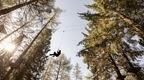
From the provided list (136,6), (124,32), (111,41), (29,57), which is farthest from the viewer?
(29,57)

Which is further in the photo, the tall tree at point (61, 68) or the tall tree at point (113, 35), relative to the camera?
the tall tree at point (61, 68)

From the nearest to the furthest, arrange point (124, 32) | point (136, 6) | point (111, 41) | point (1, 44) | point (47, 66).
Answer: point (136, 6) → point (111, 41) → point (124, 32) → point (1, 44) → point (47, 66)

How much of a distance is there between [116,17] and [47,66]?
29.6m

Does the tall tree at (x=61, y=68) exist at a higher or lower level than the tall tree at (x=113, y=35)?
lower

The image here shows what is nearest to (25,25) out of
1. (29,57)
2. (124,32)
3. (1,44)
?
(1,44)

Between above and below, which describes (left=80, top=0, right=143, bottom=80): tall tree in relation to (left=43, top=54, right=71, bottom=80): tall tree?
above

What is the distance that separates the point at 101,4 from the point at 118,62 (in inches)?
Answer: 243

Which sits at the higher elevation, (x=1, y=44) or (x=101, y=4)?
(x=101, y=4)

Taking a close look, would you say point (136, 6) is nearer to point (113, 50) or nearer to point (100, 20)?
point (100, 20)

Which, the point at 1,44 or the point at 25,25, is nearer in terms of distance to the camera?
the point at 25,25

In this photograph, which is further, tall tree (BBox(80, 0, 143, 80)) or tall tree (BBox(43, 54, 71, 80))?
tall tree (BBox(43, 54, 71, 80))

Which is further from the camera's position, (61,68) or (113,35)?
(61,68)

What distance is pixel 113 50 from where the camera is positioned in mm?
19438

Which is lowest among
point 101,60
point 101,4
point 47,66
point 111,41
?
point 47,66
